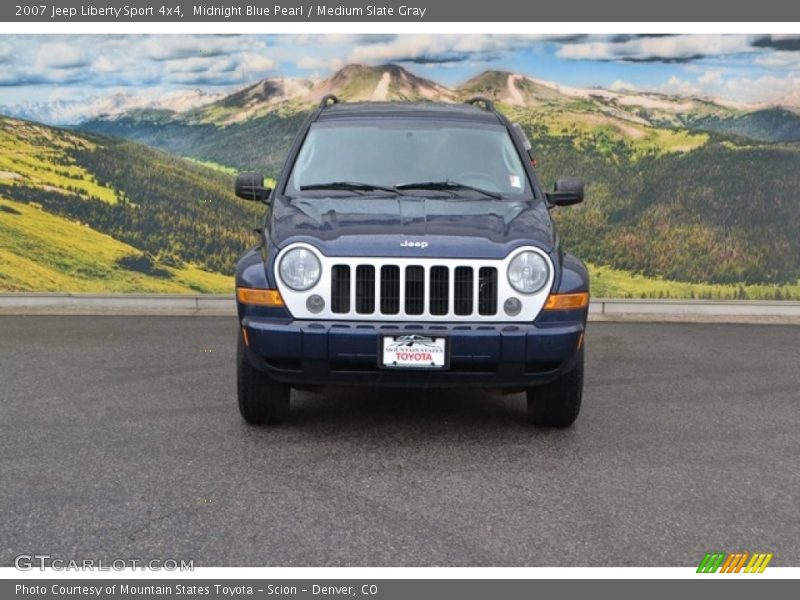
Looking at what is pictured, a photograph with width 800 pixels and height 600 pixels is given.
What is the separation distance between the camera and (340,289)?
5.04 meters

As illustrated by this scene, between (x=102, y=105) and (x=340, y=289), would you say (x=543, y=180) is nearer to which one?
(x=102, y=105)

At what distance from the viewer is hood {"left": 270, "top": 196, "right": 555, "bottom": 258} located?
507cm

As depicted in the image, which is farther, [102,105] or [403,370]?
[102,105]

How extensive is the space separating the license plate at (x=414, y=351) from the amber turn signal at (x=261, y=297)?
2.00ft

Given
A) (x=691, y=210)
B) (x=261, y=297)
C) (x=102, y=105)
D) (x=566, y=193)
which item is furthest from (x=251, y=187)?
(x=691, y=210)

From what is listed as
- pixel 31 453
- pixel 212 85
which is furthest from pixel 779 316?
pixel 31 453

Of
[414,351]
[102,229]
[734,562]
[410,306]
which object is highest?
[410,306]

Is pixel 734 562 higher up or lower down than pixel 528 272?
lower down

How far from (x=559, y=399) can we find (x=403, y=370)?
0.99m

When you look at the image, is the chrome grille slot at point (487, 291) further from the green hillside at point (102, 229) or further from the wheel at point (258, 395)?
the green hillside at point (102, 229)

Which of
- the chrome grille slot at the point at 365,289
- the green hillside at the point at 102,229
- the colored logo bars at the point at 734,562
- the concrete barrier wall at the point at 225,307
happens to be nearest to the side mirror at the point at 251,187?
the chrome grille slot at the point at 365,289

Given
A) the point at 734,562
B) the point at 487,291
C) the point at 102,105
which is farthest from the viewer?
the point at 102,105

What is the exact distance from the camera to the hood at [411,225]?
5074 mm

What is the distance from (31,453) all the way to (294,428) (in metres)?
1.41
